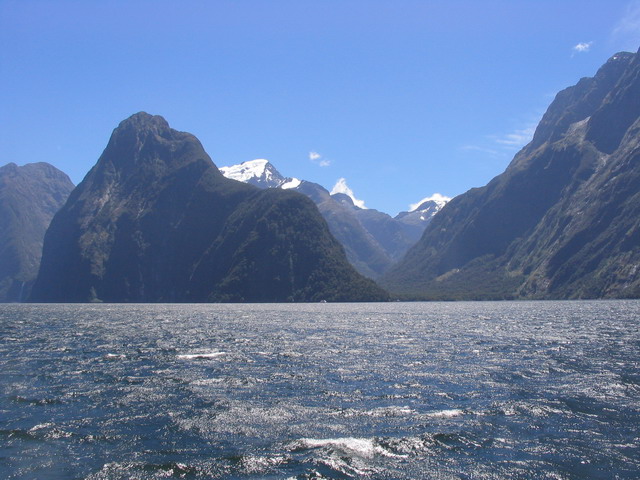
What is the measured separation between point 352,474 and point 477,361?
40664mm

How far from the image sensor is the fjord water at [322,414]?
28.9 metres

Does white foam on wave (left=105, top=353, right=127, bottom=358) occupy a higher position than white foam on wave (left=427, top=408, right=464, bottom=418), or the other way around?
white foam on wave (left=427, top=408, right=464, bottom=418)

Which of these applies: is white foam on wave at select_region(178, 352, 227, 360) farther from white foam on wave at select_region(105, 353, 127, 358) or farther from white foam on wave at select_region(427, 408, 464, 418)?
white foam on wave at select_region(427, 408, 464, 418)

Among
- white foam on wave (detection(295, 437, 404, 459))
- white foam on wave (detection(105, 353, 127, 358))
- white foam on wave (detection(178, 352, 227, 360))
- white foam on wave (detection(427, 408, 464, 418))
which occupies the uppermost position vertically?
white foam on wave (detection(427, 408, 464, 418))

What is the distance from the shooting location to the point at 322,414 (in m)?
38.9

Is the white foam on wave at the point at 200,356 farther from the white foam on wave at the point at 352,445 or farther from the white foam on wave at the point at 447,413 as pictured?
the white foam on wave at the point at 352,445

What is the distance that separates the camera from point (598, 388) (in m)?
47.0

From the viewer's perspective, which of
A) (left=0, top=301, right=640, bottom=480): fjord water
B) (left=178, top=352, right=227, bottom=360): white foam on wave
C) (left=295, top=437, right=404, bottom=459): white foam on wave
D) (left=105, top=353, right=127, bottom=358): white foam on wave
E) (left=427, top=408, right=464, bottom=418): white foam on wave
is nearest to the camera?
(left=0, top=301, right=640, bottom=480): fjord water

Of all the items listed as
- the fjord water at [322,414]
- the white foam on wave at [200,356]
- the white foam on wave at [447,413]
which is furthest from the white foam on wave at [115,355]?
the white foam on wave at [447,413]

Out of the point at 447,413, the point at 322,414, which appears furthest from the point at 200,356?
the point at 447,413

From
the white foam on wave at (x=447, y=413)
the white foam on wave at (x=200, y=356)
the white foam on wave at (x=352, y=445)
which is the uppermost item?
the white foam on wave at (x=447, y=413)

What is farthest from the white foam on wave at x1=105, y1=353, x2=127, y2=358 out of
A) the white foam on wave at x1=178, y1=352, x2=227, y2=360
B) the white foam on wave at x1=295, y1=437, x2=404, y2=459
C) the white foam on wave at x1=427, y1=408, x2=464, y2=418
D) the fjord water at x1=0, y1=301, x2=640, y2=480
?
the white foam on wave at x1=427, y1=408, x2=464, y2=418

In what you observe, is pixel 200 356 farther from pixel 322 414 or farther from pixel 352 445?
pixel 352 445

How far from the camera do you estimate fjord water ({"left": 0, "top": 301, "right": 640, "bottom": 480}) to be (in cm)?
2886
